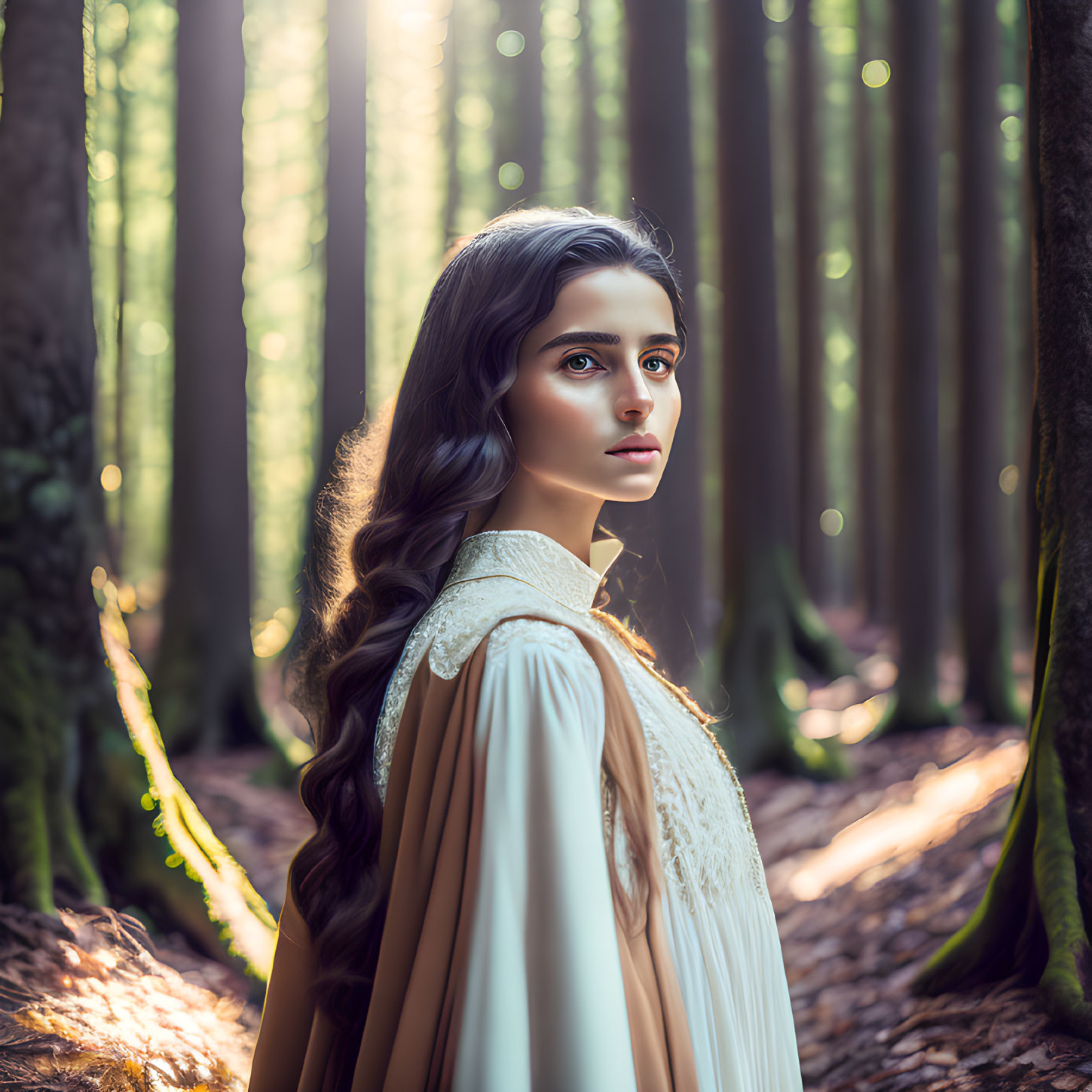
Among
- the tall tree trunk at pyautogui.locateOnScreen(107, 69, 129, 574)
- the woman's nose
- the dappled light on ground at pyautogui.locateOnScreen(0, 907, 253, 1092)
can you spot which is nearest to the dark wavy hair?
the woman's nose

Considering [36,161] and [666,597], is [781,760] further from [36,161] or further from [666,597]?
[36,161]

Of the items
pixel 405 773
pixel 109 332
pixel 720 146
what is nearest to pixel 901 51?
pixel 720 146

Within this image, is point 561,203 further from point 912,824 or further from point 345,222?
point 912,824

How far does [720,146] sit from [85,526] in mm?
5984

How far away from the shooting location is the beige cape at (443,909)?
60.3 inches

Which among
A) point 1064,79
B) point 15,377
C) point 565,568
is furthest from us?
point 15,377

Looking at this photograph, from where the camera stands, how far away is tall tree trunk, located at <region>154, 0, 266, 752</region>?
7.31m

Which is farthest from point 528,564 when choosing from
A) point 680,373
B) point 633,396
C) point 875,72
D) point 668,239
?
point 875,72

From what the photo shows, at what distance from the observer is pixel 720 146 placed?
24.3ft

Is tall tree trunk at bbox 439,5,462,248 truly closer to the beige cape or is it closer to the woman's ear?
the woman's ear

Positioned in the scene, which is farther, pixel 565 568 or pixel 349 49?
pixel 349 49

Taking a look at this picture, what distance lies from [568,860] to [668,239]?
5555 millimetres

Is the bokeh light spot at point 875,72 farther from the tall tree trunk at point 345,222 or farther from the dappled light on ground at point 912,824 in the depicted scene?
the dappled light on ground at point 912,824

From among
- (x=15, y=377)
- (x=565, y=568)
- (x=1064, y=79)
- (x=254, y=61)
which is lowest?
(x=565, y=568)
